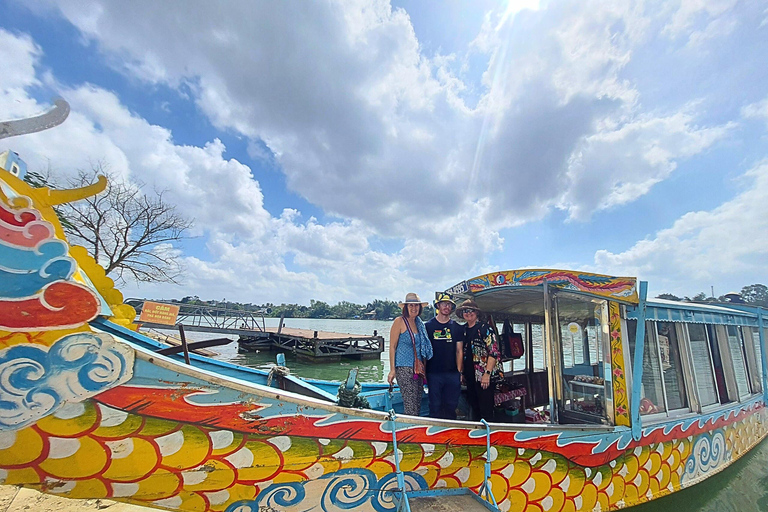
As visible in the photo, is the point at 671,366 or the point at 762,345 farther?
the point at 762,345

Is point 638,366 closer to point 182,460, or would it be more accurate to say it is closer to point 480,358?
point 480,358

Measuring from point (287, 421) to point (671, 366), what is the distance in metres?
4.58

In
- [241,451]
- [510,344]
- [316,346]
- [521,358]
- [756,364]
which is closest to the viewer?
[241,451]

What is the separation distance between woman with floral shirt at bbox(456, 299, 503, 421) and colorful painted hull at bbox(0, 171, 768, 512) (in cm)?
83

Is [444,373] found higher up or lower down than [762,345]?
lower down

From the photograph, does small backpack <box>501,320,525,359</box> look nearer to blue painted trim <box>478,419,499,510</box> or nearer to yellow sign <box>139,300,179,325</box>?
blue painted trim <box>478,419,499,510</box>

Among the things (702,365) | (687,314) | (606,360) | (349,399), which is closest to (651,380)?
(606,360)

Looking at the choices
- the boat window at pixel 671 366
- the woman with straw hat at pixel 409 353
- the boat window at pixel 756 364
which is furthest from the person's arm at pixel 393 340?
the boat window at pixel 756 364

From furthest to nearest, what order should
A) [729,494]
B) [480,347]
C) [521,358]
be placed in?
[521,358] < [729,494] < [480,347]

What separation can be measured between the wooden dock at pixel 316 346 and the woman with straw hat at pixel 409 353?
51.5ft

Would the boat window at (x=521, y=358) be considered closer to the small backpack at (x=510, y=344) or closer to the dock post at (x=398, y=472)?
the small backpack at (x=510, y=344)

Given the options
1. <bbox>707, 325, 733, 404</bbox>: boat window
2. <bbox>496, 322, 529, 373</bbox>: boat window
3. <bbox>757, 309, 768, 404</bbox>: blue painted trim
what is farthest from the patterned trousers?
<bbox>757, 309, 768, 404</bbox>: blue painted trim

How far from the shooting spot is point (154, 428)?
1.97 metres

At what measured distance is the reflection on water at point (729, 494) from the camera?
4660mm
